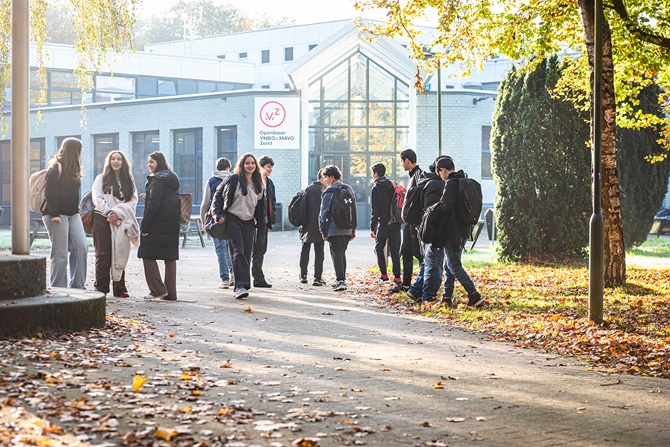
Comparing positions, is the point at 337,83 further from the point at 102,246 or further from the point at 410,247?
the point at 102,246

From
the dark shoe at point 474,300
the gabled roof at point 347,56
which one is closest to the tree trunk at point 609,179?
the dark shoe at point 474,300

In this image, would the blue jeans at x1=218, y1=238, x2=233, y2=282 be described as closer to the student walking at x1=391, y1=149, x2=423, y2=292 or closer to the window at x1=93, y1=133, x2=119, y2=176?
the student walking at x1=391, y1=149, x2=423, y2=292

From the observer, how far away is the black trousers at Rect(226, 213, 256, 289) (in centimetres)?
1227

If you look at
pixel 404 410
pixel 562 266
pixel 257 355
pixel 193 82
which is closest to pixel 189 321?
pixel 257 355

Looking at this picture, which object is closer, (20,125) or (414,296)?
(20,125)

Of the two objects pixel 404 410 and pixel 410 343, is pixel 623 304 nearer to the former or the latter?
pixel 410 343

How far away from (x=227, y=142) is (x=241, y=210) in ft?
88.0

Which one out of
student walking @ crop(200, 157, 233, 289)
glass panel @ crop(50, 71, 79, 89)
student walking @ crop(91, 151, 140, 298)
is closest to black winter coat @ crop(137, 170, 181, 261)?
student walking @ crop(91, 151, 140, 298)

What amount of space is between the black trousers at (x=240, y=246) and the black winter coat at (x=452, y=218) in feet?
8.76

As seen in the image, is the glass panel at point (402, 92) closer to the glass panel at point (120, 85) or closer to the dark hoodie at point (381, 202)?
the glass panel at point (120, 85)

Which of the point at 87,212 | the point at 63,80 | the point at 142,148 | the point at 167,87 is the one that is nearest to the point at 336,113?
the point at 142,148

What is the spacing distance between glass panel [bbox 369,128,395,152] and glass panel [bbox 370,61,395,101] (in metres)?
1.27

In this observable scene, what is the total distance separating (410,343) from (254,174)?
15.4ft

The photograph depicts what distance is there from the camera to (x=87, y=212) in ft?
39.8
